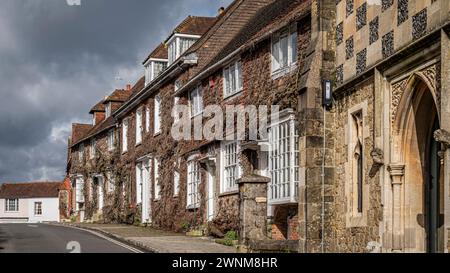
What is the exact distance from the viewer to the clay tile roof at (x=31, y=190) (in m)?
79.7

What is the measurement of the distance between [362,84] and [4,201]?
71538mm

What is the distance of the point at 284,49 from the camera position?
20.2m

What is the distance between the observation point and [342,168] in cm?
1571

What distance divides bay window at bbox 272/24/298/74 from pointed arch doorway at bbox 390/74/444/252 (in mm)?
6794

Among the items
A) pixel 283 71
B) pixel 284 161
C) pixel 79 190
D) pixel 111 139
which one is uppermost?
pixel 283 71

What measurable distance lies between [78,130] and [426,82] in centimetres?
4394

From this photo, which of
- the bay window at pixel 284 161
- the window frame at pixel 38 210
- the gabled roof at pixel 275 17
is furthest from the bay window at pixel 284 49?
the window frame at pixel 38 210

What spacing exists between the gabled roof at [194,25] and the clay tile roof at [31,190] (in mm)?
49149

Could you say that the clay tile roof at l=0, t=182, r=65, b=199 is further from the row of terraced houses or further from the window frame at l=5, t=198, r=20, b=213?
the row of terraced houses

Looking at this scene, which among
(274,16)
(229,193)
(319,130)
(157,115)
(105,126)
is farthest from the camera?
(105,126)

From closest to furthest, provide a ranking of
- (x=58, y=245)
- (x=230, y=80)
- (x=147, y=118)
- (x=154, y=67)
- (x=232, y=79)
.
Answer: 1. (x=58, y=245)
2. (x=232, y=79)
3. (x=230, y=80)
4. (x=147, y=118)
5. (x=154, y=67)

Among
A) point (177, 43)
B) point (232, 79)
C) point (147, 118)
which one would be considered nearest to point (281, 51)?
point (232, 79)

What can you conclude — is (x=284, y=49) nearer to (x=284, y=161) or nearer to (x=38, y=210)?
(x=284, y=161)

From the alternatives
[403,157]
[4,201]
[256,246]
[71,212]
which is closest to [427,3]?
[403,157]
